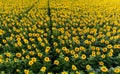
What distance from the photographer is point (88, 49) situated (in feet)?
23.1

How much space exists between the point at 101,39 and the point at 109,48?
0.82 meters

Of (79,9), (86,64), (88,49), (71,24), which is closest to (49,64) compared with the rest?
(86,64)

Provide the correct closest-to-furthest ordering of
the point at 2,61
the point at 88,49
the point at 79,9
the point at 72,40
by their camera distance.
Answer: the point at 2,61
the point at 88,49
the point at 72,40
the point at 79,9

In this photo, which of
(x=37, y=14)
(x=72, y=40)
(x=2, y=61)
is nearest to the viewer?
(x=2, y=61)

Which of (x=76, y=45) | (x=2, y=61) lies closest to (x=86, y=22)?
(x=76, y=45)

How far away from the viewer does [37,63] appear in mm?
6199

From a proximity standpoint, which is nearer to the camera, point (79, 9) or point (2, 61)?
point (2, 61)

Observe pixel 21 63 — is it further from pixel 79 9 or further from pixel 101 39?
pixel 79 9

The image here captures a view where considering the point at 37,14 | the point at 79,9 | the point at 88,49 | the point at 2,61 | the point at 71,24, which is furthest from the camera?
the point at 79,9

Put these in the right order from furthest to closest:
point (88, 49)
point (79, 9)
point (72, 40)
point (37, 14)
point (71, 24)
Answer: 1. point (79, 9)
2. point (37, 14)
3. point (71, 24)
4. point (72, 40)
5. point (88, 49)

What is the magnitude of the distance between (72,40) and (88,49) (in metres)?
0.77

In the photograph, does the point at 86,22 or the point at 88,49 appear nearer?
the point at 88,49

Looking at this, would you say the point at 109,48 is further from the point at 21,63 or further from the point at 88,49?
the point at 21,63

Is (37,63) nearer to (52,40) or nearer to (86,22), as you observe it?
(52,40)
